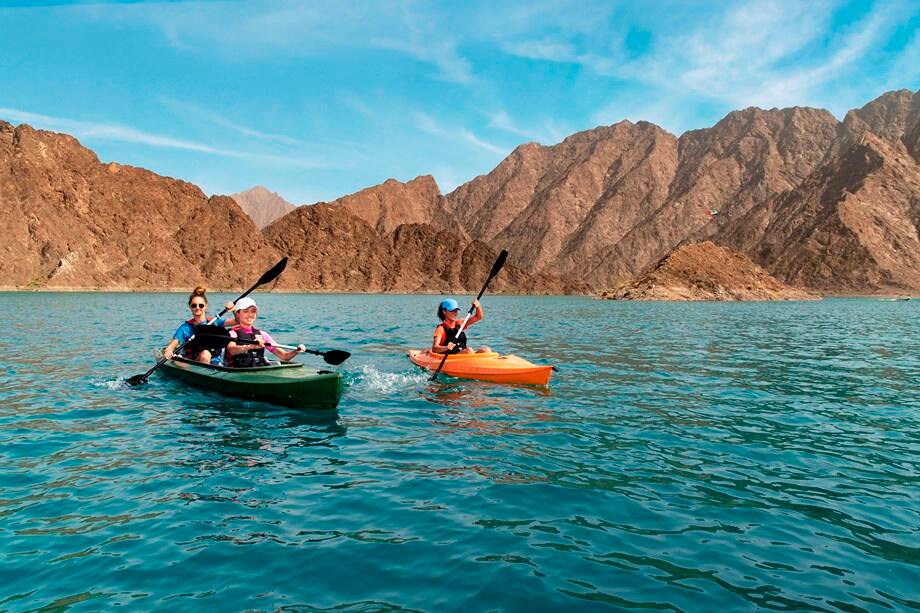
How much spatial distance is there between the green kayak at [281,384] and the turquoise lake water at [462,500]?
0.38m

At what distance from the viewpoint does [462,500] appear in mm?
7082

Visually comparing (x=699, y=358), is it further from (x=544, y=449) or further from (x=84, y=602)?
(x=84, y=602)

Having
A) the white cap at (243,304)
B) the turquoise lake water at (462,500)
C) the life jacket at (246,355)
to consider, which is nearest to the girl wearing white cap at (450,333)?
the turquoise lake water at (462,500)

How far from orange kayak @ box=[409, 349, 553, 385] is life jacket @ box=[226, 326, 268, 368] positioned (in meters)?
4.86

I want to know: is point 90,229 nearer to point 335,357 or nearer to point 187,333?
point 187,333

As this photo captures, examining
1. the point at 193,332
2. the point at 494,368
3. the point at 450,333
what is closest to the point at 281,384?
the point at 193,332

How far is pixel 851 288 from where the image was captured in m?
182

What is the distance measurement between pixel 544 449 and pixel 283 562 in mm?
4744

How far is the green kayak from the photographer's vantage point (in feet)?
38.1

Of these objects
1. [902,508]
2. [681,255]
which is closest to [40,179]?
[681,255]

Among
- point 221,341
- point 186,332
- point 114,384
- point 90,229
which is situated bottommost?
point 114,384

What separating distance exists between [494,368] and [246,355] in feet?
19.5

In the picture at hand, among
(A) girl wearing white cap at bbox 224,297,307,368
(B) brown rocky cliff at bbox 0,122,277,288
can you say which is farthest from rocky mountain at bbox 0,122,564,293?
(A) girl wearing white cap at bbox 224,297,307,368

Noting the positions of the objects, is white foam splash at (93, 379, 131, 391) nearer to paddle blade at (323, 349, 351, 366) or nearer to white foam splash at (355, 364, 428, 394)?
paddle blade at (323, 349, 351, 366)
